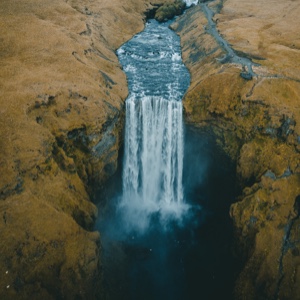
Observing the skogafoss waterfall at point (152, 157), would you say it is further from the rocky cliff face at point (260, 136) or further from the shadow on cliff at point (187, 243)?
the rocky cliff face at point (260, 136)

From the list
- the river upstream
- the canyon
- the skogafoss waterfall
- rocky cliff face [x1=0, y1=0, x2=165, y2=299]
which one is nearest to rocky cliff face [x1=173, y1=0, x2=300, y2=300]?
the canyon

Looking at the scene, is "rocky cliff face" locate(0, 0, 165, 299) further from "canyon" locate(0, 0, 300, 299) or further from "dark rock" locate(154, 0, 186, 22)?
"dark rock" locate(154, 0, 186, 22)

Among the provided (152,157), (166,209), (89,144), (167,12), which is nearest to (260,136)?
(152,157)

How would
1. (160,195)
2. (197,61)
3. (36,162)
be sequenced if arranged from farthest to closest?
1. (197,61)
2. (160,195)
3. (36,162)

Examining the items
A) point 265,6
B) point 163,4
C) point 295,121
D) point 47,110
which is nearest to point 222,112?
point 295,121

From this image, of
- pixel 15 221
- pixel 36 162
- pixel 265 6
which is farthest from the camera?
pixel 265 6

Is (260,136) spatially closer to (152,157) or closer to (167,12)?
(152,157)

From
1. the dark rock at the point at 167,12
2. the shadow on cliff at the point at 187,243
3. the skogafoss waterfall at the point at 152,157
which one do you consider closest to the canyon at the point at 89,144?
the skogafoss waterfall at the point at 152,157

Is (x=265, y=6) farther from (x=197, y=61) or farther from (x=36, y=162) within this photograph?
(x=36, y=162)
